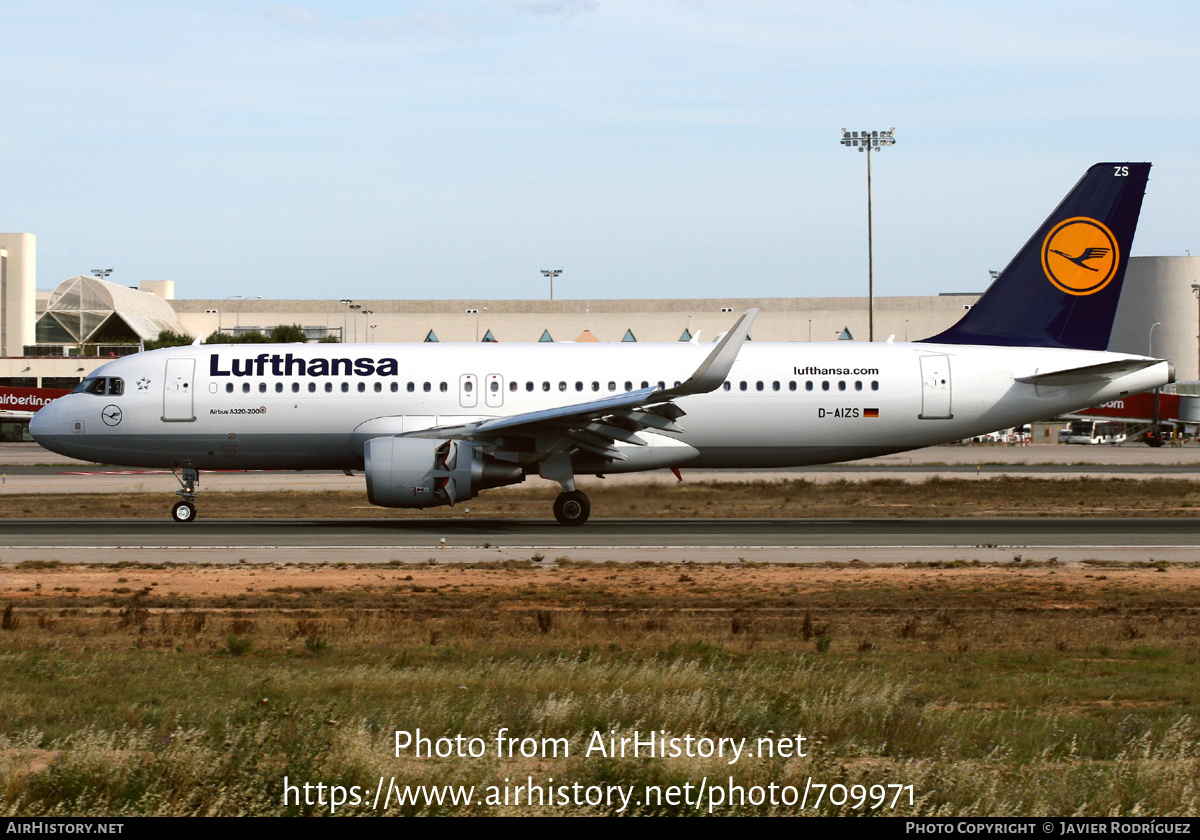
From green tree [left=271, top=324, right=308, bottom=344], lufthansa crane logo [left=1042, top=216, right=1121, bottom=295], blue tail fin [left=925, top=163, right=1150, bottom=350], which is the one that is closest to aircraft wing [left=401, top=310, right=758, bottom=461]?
blue tail fin [left=925, top=163, right=1150, bottom=350]

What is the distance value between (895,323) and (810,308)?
7965 mm

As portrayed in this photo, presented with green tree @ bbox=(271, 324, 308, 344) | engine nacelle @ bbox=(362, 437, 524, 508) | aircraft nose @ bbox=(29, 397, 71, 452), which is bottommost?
engine nacelle @ bbox=(362, 437, 524, 508)

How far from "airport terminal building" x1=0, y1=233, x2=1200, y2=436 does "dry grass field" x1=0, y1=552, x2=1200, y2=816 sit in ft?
258

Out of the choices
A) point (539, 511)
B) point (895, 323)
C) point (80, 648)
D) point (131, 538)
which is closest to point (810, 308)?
point (895, 323)

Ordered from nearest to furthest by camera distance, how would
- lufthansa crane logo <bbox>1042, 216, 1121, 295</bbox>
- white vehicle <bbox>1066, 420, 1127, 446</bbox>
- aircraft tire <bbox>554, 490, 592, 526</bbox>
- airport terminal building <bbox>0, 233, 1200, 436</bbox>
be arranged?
aircraft tire <bbox>554, 490, 592, 526</bbox>
lufthansa crane logo <bbox>1042, 216, 1121, 295</bbox>
white vehicle <bbox>1066, 420, 1127, 446</bbox>
airport terminal building <bbox>0, 233, 1200, 436</bbox>

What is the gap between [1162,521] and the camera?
29172mm

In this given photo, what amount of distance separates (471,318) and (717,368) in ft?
291

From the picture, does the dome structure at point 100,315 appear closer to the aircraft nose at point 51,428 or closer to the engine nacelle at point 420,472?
the aircraft nose at point 51,428

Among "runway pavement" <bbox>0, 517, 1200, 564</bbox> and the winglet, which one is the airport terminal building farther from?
the winglet

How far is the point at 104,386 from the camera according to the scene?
29688 mm

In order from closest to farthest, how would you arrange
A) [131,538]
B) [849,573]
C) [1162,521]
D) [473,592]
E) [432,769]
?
[432,769]
[473,592]
[849,573]
[131,538]
[1162,521]

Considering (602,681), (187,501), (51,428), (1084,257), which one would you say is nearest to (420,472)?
(187,501)

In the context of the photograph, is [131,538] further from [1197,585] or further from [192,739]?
[1197,585]

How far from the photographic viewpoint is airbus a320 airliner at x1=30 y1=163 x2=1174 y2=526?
2909 centimetres
